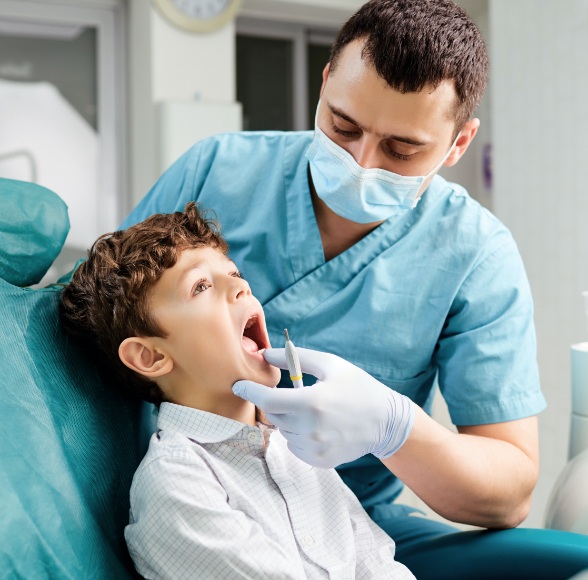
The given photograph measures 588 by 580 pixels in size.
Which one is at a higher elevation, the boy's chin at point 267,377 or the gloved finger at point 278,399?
the gloved finger at point 278,399

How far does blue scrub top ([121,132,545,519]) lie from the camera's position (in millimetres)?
1494

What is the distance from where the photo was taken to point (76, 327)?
1291mm

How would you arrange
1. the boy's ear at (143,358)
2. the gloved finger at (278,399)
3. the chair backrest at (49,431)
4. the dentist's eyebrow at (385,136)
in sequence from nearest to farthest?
1. the chair backrest at (49,431)
2. the gloved finger at (278,399)
3. the boy's ear at (143,358)
4. the dentist's eyebrow at (385,136)

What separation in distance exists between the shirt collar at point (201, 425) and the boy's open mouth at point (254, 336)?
0.14 meters

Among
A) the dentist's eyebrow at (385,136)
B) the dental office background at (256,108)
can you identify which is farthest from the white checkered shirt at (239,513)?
the dental office background at (256,108)

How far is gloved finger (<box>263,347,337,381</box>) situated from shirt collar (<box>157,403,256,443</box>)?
12 centimetres

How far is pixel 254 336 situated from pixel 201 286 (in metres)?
0.14

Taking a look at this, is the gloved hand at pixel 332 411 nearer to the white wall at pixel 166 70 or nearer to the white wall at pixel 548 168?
the white wall at pixel 548 168

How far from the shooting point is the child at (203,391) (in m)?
1.13

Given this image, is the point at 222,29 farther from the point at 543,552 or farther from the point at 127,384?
the point at 543,552

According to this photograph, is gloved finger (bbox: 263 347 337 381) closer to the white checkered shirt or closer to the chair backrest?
the white checkered shirt

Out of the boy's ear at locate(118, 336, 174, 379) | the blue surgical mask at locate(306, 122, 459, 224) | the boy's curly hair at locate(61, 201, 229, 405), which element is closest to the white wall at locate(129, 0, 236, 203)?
the blue surgical mask at locate(306, 122, 459, 224)

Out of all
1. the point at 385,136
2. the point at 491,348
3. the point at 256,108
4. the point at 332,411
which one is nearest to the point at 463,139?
the point at 385,136

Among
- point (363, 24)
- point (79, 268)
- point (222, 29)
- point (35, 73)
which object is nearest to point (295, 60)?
point (222, 29)
